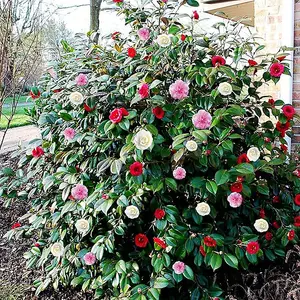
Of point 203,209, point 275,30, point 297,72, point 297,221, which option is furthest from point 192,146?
point 275,30

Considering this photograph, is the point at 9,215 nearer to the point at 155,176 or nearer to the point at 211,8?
the point at 155,176

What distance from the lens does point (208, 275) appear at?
90.4 inches

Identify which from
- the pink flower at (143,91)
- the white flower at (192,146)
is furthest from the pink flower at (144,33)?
the white flower at (192,146)

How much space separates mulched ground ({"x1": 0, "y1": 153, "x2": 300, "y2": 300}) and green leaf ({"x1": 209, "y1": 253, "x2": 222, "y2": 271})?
0.54 ft

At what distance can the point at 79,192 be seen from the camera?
211 centimetres

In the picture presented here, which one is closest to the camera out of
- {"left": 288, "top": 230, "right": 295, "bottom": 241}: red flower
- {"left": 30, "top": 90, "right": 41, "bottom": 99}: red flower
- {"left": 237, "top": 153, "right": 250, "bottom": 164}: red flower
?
{"left": 237, "top": 153, "right": 250, "bottom": 164}: red flower

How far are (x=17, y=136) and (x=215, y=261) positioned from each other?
6.66 metres

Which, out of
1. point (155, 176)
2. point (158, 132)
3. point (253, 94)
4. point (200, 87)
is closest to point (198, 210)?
point (155, 176)

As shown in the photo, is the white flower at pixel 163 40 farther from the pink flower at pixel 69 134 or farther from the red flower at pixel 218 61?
the pink flower at pixel 69 134

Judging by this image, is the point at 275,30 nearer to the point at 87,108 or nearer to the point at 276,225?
the point at 276,225

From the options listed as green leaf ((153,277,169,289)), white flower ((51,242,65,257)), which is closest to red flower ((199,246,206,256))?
green leaf ((153,277,169,289))

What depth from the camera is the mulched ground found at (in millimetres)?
2014

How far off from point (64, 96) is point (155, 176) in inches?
34.8

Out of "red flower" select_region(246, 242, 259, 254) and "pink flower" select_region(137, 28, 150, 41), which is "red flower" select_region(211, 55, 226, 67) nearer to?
"pink flower" select_region(137, 28, 150, 41)
